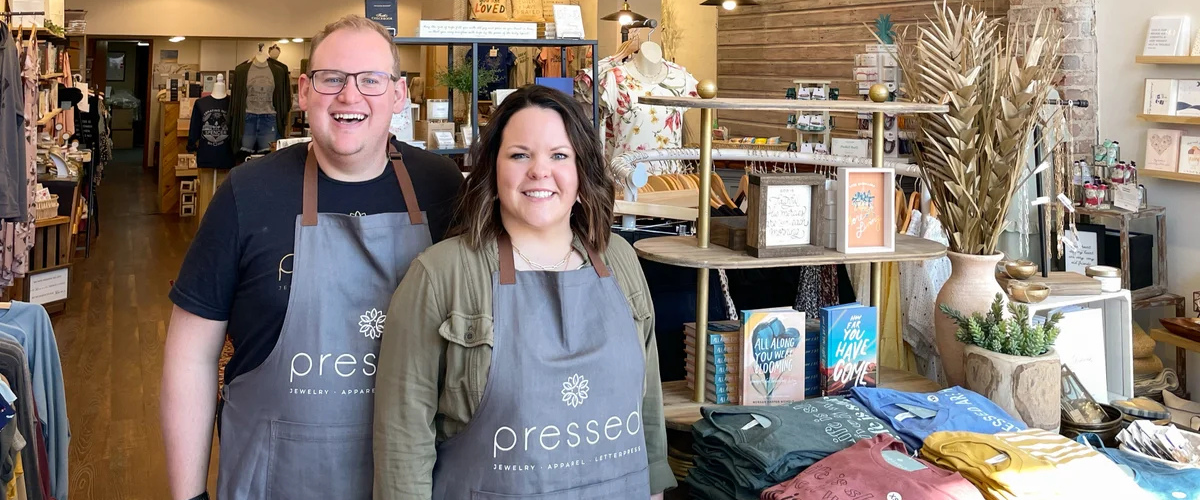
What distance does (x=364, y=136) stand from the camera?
1.89 m

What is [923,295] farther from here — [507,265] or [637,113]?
[637,113]

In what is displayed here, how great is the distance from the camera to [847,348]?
269 centimetres

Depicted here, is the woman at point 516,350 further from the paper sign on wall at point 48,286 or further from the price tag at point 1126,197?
→ the paper sign on wall at point 48,286

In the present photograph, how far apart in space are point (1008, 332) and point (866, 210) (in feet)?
1.60

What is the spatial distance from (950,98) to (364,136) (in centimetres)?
168

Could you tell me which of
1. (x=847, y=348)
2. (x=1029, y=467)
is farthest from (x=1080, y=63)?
(x=1029, y=467)

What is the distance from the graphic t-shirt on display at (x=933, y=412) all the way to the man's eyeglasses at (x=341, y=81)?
4.60 ft

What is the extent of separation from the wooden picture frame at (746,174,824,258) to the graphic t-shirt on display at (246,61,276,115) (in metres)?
9.38

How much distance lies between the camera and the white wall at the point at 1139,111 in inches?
199

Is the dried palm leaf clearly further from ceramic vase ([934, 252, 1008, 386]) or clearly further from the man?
the man

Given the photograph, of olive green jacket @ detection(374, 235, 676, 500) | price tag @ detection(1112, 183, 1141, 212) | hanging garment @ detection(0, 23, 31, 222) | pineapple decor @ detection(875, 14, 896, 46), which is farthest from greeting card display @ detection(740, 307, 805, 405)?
pineapple decor @ detection(875, 14, 896, 46)

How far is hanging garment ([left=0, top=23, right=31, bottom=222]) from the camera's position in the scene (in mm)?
5566

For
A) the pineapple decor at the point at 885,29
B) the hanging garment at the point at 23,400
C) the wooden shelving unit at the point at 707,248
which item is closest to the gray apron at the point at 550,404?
the wooden shelving unit at the point at 707,248

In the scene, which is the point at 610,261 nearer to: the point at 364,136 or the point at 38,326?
the point at 364,136
